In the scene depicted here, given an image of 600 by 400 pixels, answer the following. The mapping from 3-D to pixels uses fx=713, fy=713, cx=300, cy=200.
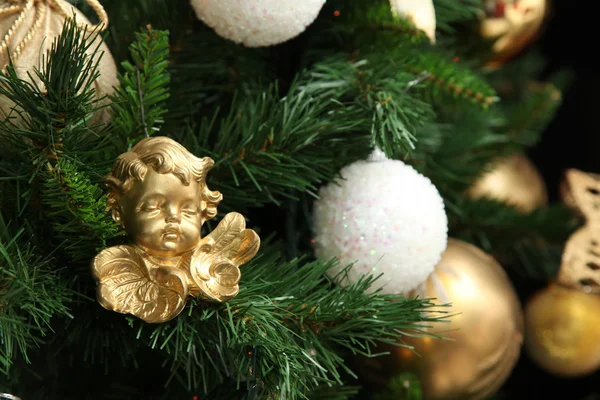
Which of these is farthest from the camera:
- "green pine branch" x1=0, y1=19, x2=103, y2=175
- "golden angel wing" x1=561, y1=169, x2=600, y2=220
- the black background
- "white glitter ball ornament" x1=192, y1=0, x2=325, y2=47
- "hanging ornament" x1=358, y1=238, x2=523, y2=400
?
the black background

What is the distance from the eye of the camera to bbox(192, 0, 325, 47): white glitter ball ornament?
0.44m

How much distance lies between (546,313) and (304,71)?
0.37 metres

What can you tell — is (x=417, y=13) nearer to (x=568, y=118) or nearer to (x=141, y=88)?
(x=141, y=88)

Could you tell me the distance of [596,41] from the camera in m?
0.90

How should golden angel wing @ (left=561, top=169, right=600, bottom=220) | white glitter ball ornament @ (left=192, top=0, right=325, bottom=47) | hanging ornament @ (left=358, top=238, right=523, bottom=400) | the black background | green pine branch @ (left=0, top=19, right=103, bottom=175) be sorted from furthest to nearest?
the black background
golden angel wing @ (left=561, top=169, right=600, bottom=220)
hanging ornament @ (left=358, top=238, right=523, bottom=400)
white glitter ball ornament @ (left=192, top=0, right=325, bottom=47)
green pine branch @ (left=0, top=19, right=103, bottom=175)

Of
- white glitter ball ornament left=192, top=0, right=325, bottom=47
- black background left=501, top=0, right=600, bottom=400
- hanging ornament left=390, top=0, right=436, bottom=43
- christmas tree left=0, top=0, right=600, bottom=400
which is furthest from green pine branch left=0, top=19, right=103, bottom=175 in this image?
black background left=501, top=0, right=600, bottom=400

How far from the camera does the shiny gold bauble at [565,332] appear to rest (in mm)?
688

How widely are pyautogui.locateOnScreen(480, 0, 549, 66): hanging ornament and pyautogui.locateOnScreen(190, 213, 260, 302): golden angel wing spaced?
407 mm

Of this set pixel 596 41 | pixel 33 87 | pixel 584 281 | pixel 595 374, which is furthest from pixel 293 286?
pixel 596 41

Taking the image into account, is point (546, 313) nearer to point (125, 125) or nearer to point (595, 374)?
point (595, 374)

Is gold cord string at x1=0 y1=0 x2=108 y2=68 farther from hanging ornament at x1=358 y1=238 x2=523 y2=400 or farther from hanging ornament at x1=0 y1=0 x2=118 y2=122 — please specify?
hanging ornament at x1=358 y1=238 x2=523 y2=400

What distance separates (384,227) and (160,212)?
0.50ft

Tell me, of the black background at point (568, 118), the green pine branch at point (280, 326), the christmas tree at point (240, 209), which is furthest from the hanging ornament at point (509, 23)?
the green pine branch at point (280, 326)

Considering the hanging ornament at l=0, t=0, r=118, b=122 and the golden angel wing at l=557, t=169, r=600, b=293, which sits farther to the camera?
the golden angel wing at l=557, t=169, r=600, b=293
